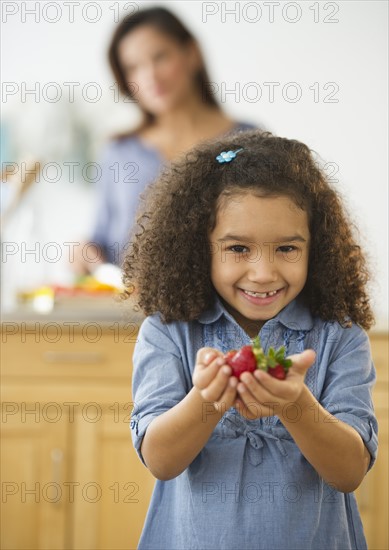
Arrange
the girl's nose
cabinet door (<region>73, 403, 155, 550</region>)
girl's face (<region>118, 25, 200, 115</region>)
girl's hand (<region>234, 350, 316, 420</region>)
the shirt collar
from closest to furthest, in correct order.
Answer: girl's hand (<region>234, 350, 316, 420</region>), the girl's nose, the shirt collar, cabinet door (<region>73, 403, 155, 550</region>), girl's face (<region>118, 25, 200, 115</region>)

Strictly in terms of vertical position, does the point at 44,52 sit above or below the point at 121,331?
above

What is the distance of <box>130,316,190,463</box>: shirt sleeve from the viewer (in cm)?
116

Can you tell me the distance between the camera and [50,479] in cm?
232

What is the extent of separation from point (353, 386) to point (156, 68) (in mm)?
2043

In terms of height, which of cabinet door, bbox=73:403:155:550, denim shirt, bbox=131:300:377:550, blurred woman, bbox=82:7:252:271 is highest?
blurred woman, bbox=82:7:252:271

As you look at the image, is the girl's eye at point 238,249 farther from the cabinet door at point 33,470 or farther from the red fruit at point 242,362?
the cabinet door at point 33,470

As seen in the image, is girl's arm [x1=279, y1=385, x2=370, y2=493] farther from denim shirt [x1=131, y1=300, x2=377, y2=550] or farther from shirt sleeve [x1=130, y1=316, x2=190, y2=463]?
shirt sleeve [x1=130, y1=316, x2=190, y2=463]

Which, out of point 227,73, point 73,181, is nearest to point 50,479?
point 73,181

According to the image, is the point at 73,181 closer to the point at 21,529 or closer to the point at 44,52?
the point at 44,52

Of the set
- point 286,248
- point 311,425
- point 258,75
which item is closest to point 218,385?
point 311,425

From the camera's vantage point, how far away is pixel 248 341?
4.02 ft

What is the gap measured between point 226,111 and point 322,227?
183 cm

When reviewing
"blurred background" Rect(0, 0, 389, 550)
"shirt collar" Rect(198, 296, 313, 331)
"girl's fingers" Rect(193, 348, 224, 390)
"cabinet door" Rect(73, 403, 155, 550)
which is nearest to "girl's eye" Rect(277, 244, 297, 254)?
"shirt collar" Rect(198, 296, 313, 331)

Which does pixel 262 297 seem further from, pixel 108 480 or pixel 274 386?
pixel 108 480
